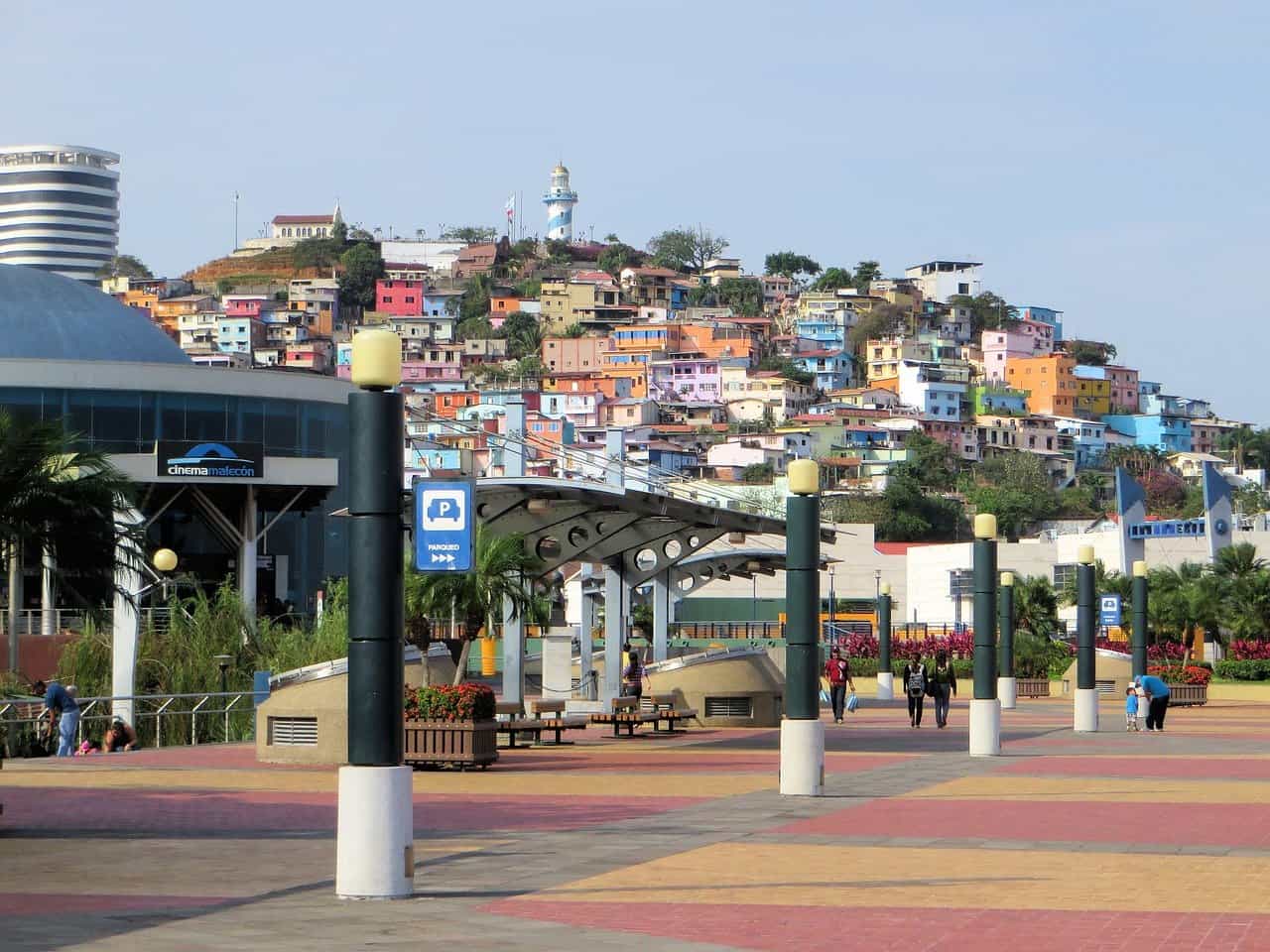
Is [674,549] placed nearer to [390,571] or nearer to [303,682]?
[303,682]

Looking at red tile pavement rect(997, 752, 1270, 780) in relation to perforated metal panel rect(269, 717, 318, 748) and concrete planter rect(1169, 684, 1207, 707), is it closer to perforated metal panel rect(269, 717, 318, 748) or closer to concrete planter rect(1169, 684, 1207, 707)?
perforated metal panel rect(269, 717, 318, 748)

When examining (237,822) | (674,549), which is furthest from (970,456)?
(237,822)

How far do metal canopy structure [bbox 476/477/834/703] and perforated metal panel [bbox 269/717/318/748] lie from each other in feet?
17.3

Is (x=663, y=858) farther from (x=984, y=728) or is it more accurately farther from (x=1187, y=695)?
(x=1187, y=695)

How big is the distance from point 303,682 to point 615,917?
14.6 metres

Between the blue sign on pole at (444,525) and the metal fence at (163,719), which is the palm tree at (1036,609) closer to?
the metal fence at (163,719)

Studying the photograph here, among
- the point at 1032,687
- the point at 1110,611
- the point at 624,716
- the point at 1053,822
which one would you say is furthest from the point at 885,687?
the point at 1053,822

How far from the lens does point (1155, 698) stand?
3431cm

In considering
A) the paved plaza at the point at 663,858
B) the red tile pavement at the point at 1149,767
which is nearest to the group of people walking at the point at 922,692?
the red tile pavement at the point at 1149,767

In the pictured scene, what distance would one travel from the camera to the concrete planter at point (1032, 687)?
54.7 meters

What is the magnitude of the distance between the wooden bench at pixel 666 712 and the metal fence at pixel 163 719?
6377 millimetres

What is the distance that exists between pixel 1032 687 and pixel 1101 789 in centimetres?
3508

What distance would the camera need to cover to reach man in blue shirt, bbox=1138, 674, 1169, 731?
3425 centimetres

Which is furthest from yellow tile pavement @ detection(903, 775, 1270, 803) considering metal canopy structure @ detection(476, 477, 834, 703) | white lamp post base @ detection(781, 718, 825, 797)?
metal canopy structure @ detection(476, 477, 834, 703)
